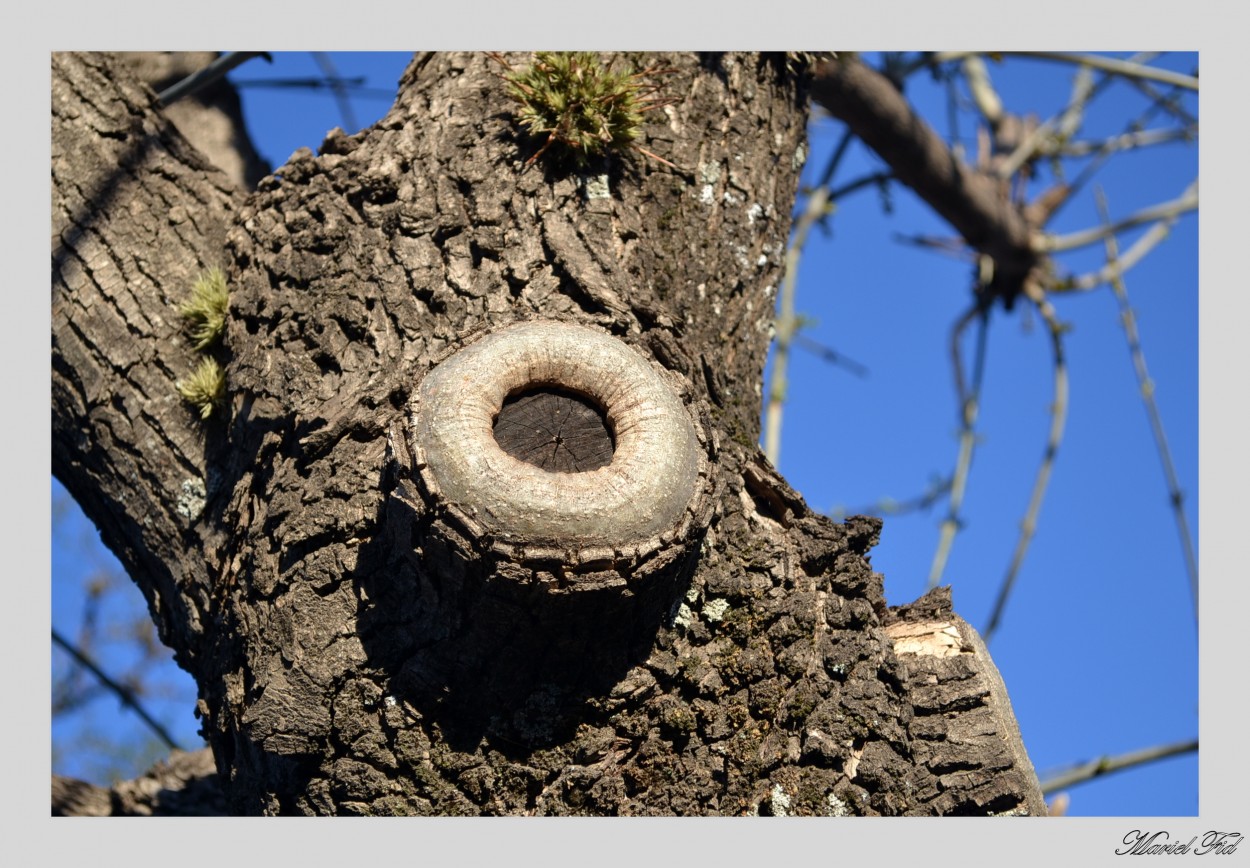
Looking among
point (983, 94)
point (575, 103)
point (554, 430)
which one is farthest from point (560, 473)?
point (983, 94)

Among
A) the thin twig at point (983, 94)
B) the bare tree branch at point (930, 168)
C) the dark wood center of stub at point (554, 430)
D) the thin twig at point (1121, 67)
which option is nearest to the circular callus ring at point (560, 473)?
the dark wood center of stub at point (554, 430)

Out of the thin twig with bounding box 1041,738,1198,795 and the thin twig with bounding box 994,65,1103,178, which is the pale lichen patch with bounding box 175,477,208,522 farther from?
the thin twig with bounding box 994,65,1103,178

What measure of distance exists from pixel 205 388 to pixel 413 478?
2.58ft

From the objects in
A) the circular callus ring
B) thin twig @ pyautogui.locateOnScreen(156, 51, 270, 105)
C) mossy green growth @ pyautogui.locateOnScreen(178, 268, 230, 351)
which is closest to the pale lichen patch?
mossy green growth @ pyautogui.locateOnScreen(178, 268, 230, 351)

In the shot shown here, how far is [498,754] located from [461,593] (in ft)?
1.04

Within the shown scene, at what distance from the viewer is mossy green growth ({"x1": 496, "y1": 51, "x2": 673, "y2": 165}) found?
235 centimetres

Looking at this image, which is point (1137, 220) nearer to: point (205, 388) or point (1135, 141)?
point (1135, 141)

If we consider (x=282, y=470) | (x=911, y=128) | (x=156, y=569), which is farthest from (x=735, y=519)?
(x=911, y=128)

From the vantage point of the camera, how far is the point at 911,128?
3.82 metres

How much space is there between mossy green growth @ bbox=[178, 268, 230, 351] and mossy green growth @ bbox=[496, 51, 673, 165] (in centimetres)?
72

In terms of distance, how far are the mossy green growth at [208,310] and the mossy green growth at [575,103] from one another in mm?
719

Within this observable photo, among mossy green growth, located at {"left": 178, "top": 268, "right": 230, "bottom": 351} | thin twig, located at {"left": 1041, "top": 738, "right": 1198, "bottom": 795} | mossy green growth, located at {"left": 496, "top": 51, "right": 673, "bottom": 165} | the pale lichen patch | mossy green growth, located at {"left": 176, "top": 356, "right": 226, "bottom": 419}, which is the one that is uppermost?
mossy green growth, located at {"left": 496, "top": 51, "right": 673, "bottom": 165}

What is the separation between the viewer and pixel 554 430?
190 cm

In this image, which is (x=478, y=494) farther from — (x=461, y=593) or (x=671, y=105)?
(x=671, y=105)
